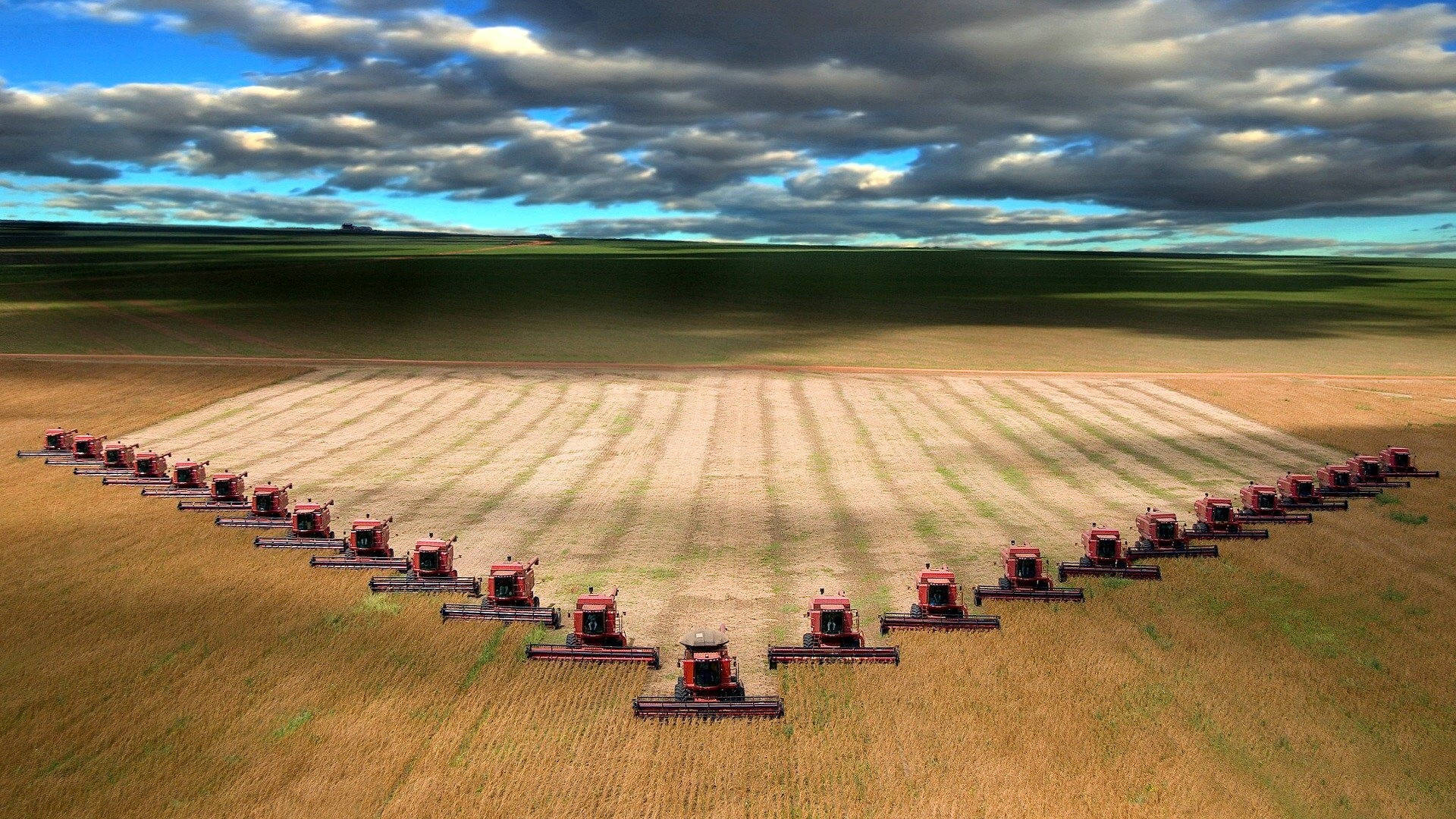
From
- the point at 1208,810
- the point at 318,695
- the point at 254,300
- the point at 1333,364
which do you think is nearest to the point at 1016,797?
the point at 1208,810

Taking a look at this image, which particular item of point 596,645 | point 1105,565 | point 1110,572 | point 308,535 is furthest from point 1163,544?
point 308,535

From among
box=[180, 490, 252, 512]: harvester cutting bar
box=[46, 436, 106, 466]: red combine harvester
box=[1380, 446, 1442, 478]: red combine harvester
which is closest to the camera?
box=[180, 490, 252, 512]: harvester cutting bar

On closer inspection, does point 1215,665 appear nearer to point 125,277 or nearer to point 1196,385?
point 1196,385

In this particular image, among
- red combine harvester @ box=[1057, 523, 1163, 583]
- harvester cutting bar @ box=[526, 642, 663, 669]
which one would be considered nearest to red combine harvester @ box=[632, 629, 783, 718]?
harvester cutting bar @ box=[526, 642, 663, 669]

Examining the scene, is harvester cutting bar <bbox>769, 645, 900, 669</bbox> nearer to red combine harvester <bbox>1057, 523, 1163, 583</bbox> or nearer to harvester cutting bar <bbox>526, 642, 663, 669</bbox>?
harvester cutting bar <bbox>526, 642, 663, 669</bbox>

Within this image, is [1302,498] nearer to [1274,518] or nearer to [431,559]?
[1274,518]

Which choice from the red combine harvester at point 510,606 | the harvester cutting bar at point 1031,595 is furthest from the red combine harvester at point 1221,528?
the red combine harvester at point 510,606

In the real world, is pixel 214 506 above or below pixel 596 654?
above
